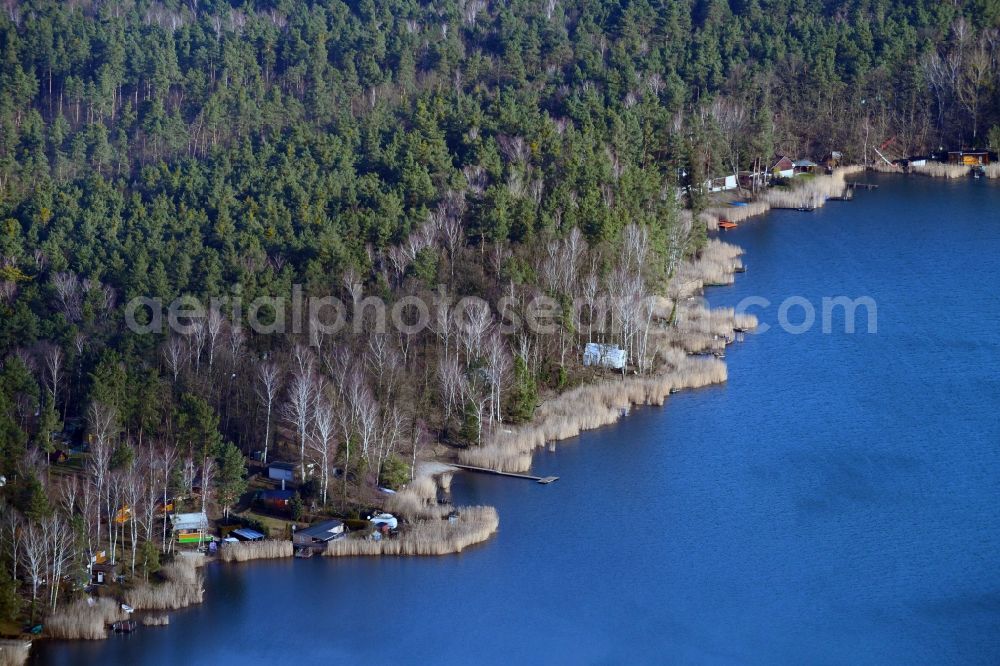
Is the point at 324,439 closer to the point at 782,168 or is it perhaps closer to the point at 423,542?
the point at 423,542

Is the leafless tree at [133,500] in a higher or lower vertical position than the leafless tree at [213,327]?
lower

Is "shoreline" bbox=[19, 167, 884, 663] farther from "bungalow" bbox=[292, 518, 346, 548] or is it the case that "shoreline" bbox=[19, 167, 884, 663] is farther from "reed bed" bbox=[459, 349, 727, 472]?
"bungalow" bbox=[292, 518, 346, 548]

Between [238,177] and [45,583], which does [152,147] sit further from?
[45,583]

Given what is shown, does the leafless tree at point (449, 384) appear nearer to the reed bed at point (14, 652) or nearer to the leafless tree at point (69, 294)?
the leafless tree at point (69, 294)

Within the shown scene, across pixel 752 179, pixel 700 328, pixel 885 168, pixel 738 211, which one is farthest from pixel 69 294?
pixel 885 168

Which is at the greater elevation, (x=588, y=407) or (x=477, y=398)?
(x=477, y=398)

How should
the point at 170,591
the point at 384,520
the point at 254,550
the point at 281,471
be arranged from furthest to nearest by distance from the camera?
the point at 281,471, the point at 384,520, the point at 254,550, the point at 170,591

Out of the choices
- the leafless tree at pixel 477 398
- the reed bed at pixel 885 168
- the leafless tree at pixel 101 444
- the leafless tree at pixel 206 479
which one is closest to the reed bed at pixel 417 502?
the leafless tree at pixel 477 398

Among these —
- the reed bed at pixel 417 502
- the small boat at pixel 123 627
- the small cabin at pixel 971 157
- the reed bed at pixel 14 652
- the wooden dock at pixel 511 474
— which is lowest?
the reed bed at pixel 14 652
